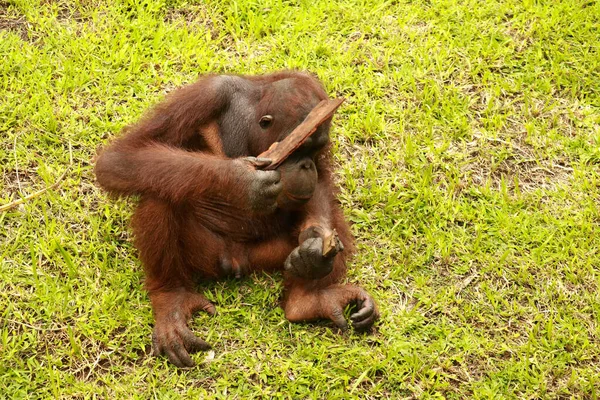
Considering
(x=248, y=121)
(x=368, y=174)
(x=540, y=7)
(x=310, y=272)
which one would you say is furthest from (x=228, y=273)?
(x=540, y=7)

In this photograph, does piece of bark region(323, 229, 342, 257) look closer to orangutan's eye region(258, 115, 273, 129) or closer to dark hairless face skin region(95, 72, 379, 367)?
dark hairless face skin region(95, 72, 379, 367)

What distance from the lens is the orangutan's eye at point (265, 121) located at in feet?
13.5

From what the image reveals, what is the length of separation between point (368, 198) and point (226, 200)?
0.99 metres

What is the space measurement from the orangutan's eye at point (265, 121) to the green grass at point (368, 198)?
0.80m

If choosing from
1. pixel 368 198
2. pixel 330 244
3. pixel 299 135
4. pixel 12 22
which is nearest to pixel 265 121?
pixel 299 135

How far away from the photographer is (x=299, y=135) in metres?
3.90

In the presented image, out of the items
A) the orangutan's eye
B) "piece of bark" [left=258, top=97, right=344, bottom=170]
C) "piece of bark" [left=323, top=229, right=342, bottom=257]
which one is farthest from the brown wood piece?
the orangutan's eye

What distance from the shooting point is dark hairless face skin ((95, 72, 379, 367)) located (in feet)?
13.0

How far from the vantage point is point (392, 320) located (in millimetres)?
4242

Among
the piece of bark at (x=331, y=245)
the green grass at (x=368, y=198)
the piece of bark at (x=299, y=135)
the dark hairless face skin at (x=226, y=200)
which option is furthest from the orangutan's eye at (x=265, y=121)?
the green grass at (x=368, y=198)

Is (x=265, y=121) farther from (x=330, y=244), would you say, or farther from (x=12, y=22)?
(x=12, y=22)

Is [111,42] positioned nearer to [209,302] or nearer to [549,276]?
[209,302]

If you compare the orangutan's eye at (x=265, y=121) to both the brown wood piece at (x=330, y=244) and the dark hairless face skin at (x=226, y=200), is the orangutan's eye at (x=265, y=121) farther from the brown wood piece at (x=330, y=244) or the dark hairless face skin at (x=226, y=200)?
the brown wood piece at (x=330, y=244)

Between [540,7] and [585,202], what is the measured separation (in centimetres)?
163
